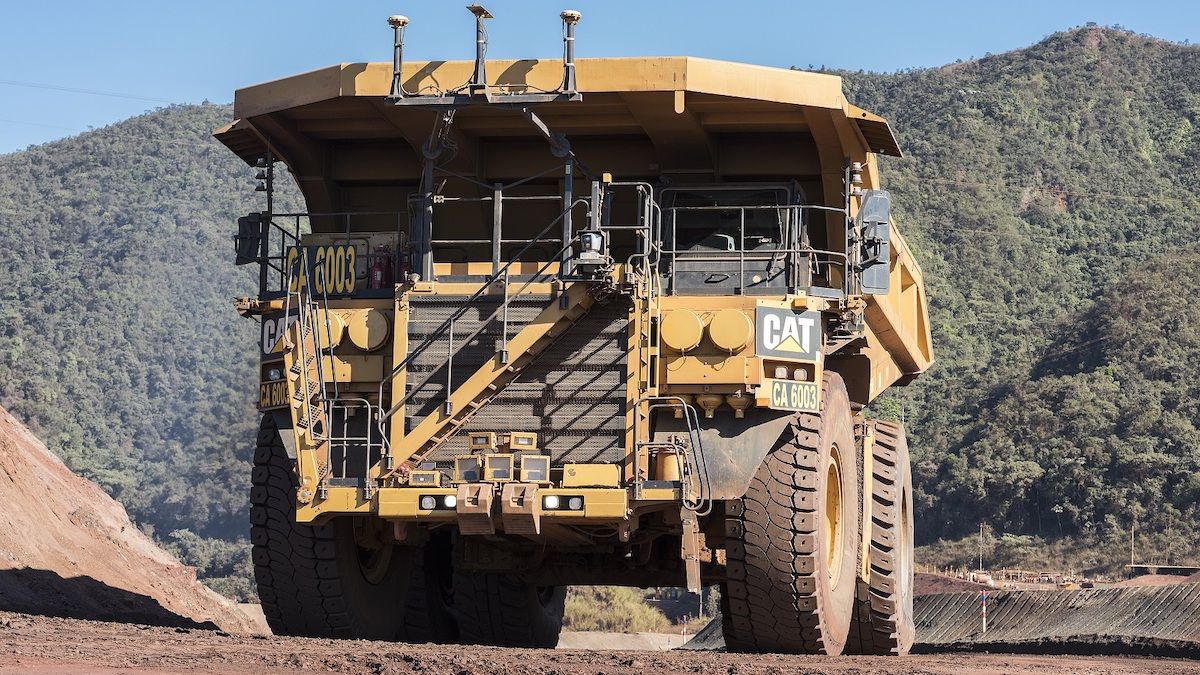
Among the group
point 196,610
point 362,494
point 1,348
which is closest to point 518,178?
point 362,494

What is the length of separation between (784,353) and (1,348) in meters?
59.5

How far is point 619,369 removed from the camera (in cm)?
1206

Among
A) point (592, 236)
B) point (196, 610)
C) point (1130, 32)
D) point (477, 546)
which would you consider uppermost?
point (1130, 32)

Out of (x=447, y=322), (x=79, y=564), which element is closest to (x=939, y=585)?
(x=79, y=564)

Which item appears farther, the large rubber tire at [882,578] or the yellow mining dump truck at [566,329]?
the large rubber tire at [882,578]

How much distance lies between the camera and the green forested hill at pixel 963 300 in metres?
54.4

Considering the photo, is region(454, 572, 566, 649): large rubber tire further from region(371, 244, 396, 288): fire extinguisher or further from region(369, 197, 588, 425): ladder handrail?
region(369, 197, 588, 425): ladder handrail

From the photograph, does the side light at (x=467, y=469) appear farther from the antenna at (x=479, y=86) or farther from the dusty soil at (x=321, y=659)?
the antenna at (x=479, y=86)

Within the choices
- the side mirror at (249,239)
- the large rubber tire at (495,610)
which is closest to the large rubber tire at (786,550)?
the large rubber tire at (495,610)

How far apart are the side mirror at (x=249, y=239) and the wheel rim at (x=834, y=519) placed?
14.8ft

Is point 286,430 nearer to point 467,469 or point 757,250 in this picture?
point 467,469

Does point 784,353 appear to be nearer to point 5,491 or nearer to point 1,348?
point 5,491

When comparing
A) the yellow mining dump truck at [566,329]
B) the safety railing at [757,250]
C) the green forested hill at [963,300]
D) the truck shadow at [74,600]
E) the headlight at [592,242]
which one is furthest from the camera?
the green forested hill at [963,300]

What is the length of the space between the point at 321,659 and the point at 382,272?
409cm
